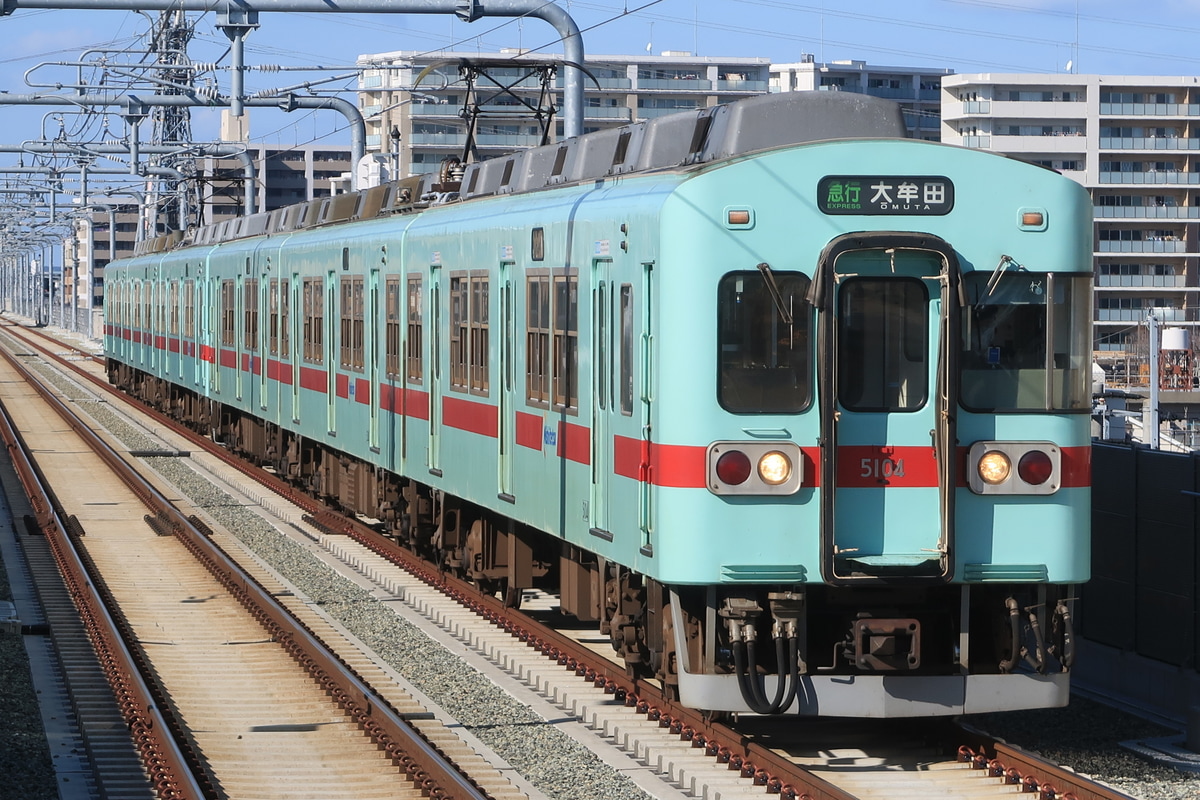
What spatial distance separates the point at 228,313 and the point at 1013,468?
1791cm

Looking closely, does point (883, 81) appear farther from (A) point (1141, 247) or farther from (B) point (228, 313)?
(B) point (228, 313)

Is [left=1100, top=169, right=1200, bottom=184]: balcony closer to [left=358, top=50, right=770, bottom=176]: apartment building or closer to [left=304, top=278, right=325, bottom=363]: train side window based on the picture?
[left=358, top=50, right=770, bottom=176]: apartment building

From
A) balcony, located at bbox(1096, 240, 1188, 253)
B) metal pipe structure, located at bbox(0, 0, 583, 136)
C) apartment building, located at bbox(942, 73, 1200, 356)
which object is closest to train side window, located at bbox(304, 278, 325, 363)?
metal pipe structure, located at bbox(0, 0, 583, 136)

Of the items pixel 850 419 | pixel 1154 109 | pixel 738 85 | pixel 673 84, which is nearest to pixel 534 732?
pixel 850 419

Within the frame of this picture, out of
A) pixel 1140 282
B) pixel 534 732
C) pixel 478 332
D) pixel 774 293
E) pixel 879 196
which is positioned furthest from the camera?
pixel 1140 282

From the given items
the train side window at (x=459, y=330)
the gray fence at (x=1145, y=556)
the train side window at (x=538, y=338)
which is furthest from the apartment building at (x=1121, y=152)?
the train side window at (x=538, y=338)

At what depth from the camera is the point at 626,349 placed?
9047 millimetres

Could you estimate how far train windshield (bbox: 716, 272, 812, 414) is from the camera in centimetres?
821

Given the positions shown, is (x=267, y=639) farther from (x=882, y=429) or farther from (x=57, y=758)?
(x=882, y=429)

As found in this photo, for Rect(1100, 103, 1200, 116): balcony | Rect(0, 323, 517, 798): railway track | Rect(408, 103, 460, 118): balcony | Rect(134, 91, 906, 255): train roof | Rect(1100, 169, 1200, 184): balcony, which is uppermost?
Rect(408, 103, 460, 118): balcony

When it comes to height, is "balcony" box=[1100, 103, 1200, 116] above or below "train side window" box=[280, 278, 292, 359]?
above

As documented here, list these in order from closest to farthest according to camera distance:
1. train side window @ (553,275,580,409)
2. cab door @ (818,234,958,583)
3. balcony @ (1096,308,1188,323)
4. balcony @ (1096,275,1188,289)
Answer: cab door @ (818,234,958,583)
train side window @ (553,275,580,409)
balcony @ (1096,308,1188,323)
balcony @ (1096,275,1188,289)

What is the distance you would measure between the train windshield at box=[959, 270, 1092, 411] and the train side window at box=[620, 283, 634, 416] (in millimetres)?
1628

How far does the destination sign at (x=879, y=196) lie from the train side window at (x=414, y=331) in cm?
613
